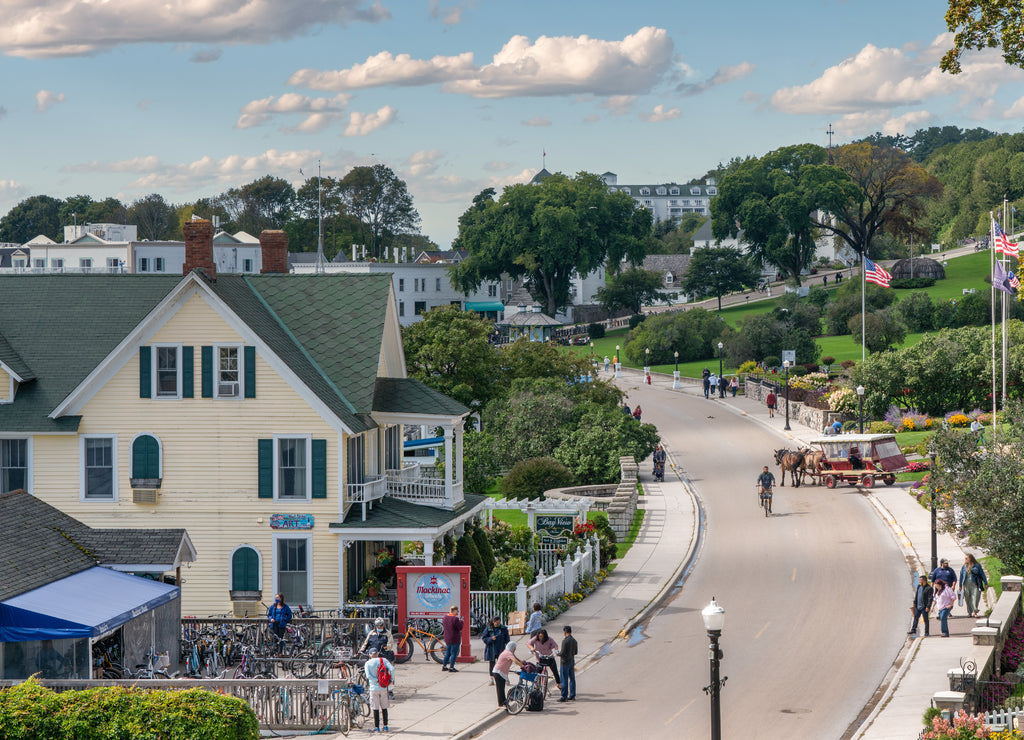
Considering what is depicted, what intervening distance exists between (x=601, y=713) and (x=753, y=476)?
3384 cm

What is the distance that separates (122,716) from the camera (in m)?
20.5

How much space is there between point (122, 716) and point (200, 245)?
18070mm

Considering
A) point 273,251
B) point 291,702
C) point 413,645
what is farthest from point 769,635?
point 273,251

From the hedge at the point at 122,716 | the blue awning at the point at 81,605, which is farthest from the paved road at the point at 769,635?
the blue awning at the point at 81,605

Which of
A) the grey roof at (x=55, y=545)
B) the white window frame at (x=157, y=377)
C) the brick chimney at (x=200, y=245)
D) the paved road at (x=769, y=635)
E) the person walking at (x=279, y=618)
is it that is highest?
the brick chimney at (x=200, y=245)

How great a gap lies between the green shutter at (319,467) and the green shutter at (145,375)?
453 cm

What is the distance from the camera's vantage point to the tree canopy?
129125mm

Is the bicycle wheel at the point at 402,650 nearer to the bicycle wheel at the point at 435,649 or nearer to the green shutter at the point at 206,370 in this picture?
the bicycle wheel at the point at 435,649

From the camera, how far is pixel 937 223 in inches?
7338

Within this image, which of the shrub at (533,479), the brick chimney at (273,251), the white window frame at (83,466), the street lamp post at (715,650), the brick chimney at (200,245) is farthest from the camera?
the shrub at (533,479)

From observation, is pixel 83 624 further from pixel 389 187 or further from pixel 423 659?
pixel 389 187

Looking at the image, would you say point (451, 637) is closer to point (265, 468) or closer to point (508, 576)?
point (508, 576)

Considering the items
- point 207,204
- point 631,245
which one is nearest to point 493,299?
point 631,245

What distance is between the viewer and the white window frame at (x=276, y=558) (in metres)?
33.7
